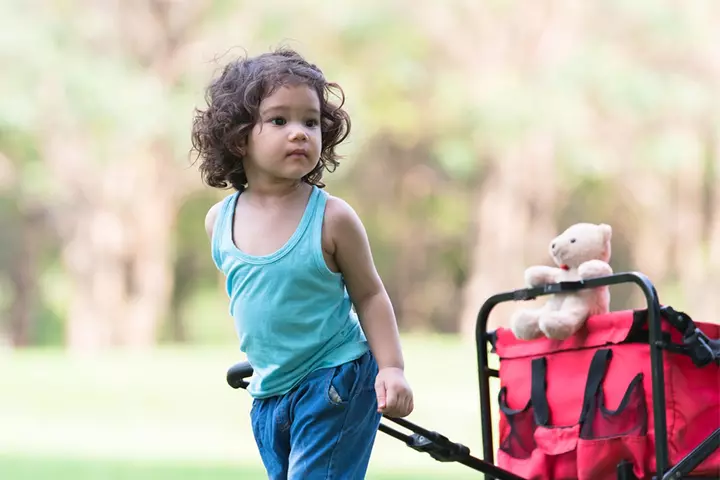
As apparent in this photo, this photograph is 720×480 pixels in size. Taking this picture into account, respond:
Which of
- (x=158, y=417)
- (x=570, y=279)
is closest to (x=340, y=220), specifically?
(x=570, y=279)

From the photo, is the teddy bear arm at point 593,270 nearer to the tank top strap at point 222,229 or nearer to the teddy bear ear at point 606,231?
the teddy bear ear at point 606,231

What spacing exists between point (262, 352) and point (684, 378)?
85 centimetres

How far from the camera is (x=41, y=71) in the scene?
1388 centimetres

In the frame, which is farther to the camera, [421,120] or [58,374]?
[421,120]

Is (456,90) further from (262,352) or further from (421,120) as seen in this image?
(262,352)

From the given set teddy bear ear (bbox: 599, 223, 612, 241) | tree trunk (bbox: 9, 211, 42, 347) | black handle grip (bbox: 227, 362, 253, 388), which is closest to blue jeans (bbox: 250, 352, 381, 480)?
black handle grip (bbox: 227, 362, 253, 388)

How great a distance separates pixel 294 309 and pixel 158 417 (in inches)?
255

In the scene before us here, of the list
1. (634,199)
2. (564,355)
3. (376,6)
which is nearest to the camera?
(564,355)

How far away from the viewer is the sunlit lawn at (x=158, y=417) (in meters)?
6.05

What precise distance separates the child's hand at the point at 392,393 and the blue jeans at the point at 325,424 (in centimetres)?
7

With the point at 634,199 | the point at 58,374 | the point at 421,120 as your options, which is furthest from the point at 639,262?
the point at 58,374

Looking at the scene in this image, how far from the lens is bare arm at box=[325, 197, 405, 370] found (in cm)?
210

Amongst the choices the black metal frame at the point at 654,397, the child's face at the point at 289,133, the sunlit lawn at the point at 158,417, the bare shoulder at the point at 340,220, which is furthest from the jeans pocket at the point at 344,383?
the sunlit lawn at the point at 158,417

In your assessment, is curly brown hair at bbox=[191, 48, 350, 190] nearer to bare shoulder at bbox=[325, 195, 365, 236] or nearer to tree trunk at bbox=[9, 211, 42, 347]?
bare shoulder at bbox=[325, 195, 365, 236]
